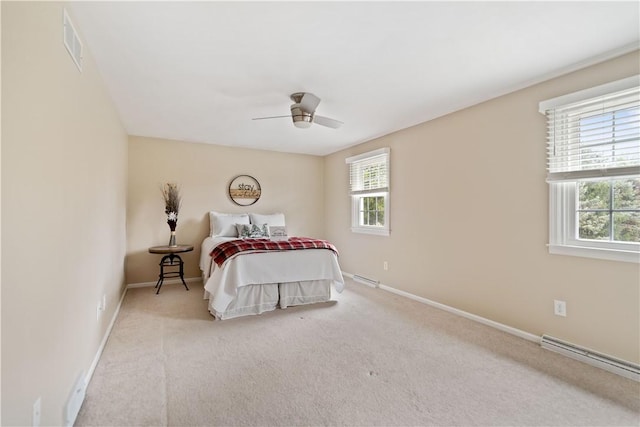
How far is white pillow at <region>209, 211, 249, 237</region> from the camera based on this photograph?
15.4 ft

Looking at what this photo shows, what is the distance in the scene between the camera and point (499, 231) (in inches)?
115

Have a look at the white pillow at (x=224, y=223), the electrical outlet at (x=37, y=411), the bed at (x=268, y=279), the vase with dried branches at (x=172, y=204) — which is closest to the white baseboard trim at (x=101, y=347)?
the electrical outlet at (x=37, y=411)

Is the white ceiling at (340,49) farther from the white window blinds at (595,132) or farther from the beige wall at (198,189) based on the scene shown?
the beige wall at (198,189)

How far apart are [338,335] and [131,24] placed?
273cm

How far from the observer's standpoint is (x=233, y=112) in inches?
136

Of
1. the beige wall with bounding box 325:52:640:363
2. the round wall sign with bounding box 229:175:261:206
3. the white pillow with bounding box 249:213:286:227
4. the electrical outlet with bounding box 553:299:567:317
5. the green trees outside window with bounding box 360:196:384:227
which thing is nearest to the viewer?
the beige wall with bounding box 325:52:640:363

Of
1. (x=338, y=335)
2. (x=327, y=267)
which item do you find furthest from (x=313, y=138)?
(x=338, y=335)

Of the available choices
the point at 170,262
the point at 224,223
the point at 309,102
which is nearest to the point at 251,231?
the point at 224,223

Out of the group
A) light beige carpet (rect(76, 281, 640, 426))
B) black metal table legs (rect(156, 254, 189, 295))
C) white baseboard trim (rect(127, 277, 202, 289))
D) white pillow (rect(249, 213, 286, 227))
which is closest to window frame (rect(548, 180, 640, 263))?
light beige carpet (rect(76, 281, 640, 426))

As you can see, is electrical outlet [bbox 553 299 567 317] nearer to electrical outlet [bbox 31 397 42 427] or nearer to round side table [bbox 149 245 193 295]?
electrical outlet [bbox 31 397 42 427]

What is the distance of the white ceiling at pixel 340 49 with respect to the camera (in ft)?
5.73

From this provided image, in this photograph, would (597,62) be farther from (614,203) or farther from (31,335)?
(31,335)

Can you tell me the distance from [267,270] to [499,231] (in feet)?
7.86

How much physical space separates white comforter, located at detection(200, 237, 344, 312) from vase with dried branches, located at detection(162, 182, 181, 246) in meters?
0.90
